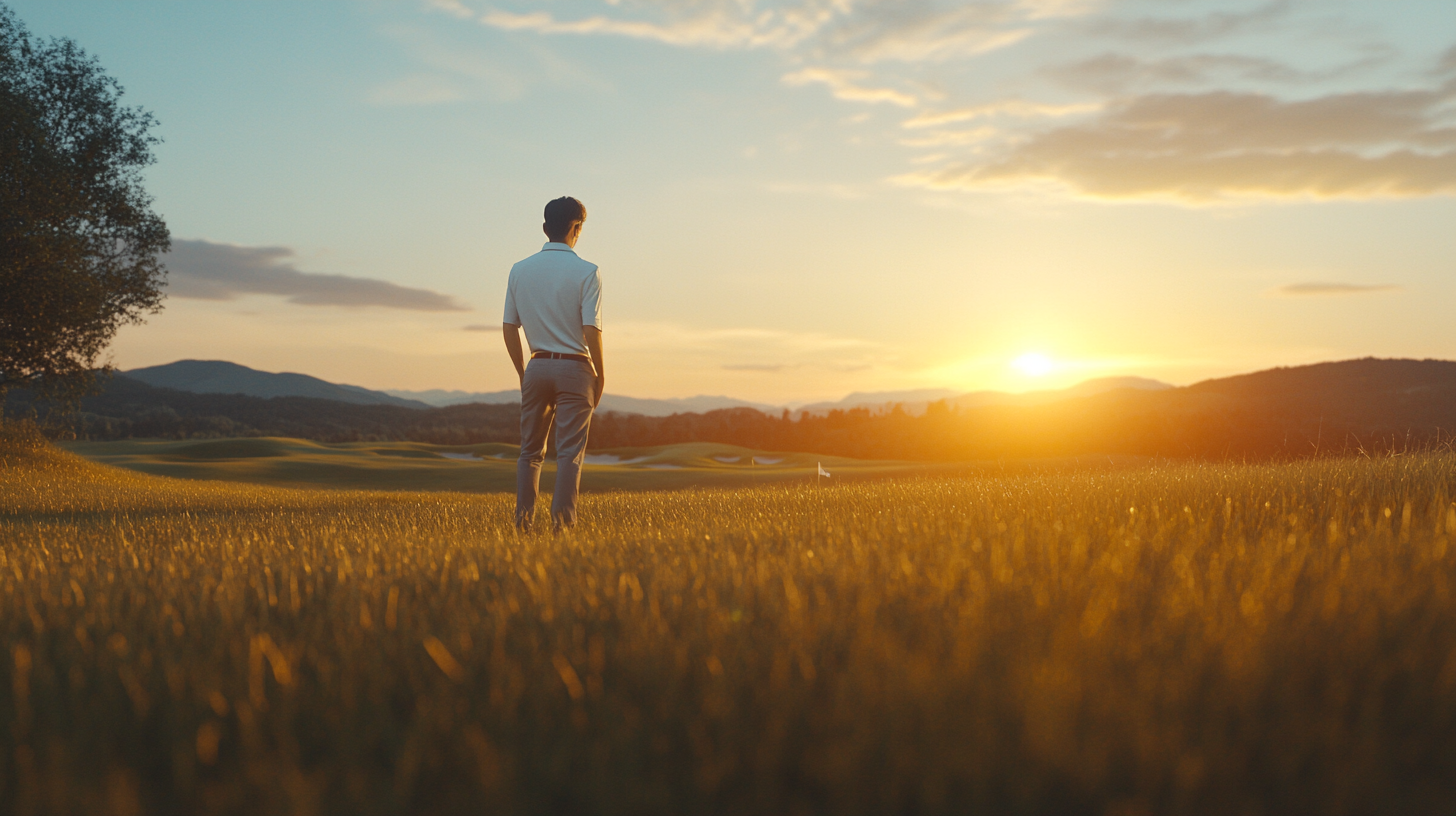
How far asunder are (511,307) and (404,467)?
26.6 m

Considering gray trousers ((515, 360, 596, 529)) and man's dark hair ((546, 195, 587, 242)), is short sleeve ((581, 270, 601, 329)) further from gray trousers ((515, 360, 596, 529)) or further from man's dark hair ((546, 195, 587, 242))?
man's dark hair ((546, 195, 587, 242))

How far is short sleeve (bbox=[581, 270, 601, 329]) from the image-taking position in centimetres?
712

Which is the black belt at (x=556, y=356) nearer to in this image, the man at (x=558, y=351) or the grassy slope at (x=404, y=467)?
the man at (x=558, y=351)

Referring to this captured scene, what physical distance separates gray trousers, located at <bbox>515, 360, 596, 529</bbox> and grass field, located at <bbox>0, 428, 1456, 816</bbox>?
10.5 ft

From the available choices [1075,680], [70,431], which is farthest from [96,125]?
[1075,680]

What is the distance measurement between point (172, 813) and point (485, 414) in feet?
218

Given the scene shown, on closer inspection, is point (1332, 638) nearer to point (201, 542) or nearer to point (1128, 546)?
point (1128, 546)

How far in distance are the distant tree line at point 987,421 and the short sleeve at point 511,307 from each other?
28153 millimetres

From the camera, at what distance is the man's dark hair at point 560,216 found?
7.46 metres

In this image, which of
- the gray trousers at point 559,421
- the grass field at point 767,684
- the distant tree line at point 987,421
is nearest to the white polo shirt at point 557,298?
the gray trousers at point 559,421

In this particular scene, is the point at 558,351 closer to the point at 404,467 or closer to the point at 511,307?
the point at 511,307

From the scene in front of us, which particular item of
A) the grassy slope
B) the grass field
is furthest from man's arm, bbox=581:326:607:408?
the grassy slope

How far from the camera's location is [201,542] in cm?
602

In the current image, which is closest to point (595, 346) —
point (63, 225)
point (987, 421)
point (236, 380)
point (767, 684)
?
point (767, 684)
